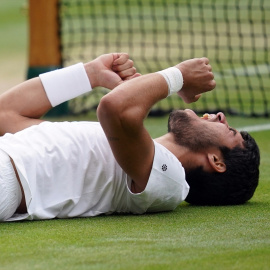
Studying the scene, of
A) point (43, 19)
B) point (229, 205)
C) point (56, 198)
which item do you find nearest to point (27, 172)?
point (56, 198)

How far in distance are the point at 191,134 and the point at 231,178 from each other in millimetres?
296

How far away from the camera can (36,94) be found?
4500 mm

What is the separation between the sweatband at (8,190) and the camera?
153 inches

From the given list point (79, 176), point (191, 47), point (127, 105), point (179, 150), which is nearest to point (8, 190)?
point (79, 176)

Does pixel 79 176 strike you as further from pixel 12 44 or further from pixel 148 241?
pixel 12 44

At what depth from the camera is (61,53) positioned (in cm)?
836

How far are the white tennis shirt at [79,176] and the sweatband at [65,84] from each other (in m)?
0.40

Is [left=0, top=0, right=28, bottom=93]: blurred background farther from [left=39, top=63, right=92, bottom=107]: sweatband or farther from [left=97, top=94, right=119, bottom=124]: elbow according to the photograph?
[left=97, top=94, right=119, bottom=124]: elbow

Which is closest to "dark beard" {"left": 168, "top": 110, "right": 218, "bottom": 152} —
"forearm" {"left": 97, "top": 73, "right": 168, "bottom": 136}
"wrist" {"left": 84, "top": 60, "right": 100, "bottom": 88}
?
"forearm" {"left": 97, "top": 73, "right": 168, "bottom": 136}

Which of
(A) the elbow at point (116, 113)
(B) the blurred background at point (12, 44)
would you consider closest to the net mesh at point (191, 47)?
(B) the blurred background at point (12, 44)

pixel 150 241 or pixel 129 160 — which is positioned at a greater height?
pixel 129 160

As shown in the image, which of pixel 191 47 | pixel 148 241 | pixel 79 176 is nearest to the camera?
pixel 148 241

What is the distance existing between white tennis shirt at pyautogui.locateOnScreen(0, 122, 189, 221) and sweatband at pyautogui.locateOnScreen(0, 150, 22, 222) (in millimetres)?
41

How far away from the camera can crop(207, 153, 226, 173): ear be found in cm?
414
